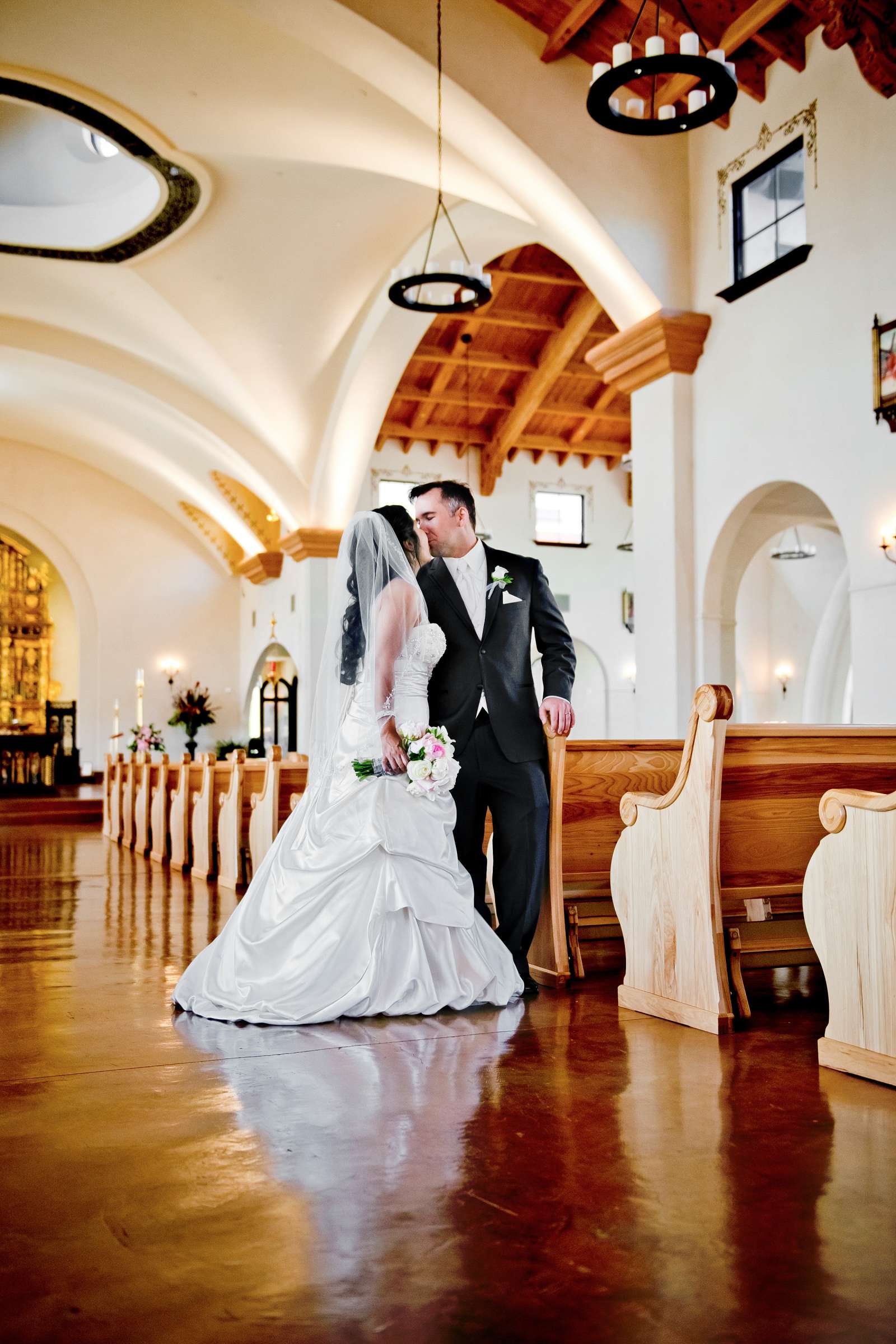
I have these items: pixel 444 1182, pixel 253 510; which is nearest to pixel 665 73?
pixel 444 1182

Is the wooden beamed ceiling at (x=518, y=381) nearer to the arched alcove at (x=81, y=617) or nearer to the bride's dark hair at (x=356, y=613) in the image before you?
the arched alcove at (x=81, y=617)

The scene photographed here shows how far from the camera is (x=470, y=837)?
3.79 metres

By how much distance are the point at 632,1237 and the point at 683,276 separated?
7.78m

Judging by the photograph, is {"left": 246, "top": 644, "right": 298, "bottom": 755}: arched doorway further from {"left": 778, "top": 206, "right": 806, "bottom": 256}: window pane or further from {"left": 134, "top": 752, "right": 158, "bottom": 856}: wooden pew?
{"left": 778, "top": 206, "right": 806, "bottom": 256}: window pane

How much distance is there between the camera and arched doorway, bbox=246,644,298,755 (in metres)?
18.2

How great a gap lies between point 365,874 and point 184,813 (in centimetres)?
559

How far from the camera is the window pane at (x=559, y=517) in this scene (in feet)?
59.2

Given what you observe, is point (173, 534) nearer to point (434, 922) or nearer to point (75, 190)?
point (75, 190)

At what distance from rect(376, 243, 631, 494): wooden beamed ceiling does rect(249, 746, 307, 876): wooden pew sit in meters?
8.64

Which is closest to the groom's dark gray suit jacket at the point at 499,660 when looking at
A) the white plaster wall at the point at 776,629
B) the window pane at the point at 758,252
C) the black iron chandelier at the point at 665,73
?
the black iron chandelier at the point at 665,73

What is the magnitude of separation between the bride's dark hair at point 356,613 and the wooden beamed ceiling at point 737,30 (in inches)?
172

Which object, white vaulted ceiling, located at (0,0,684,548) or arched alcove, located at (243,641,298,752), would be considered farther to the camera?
arched alcove, located at (243,641,298,752)

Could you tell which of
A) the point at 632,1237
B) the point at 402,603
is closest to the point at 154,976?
the point at 402,603

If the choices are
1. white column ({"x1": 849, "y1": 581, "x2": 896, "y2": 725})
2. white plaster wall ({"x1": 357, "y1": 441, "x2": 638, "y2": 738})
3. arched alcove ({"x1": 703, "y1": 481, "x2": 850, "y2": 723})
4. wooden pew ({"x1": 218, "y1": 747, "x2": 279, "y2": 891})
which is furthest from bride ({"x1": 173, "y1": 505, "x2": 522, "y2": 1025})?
white plaster wall ({"x1": 357, "y1": 441, "x2": 638, "y2": 738})
